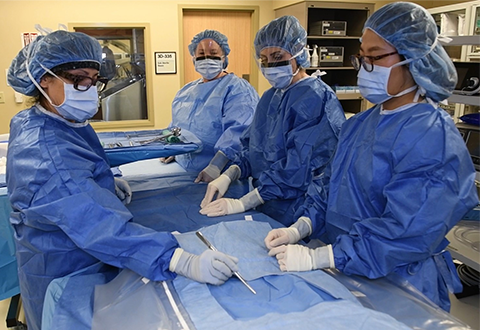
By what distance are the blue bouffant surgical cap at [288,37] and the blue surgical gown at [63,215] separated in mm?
994

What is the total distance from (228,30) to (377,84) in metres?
3.10

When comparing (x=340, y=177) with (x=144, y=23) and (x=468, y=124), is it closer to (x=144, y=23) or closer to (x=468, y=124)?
(x=468, y=124)

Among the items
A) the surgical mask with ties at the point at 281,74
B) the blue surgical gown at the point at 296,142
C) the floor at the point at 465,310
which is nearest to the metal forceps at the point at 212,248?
the blue surgical gown at the point at 296,142

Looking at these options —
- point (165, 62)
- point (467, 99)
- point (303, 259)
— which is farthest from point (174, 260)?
point (165, 62)

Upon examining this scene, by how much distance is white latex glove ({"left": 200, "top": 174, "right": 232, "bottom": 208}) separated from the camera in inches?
64.9

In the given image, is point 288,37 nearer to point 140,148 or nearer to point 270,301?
point 140,148

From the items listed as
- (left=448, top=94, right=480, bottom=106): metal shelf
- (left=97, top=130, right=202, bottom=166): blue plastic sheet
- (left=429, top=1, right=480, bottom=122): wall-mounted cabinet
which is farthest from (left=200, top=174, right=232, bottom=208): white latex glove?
(left=429, top=1, right=480, bottom=122): wall-mounted cabinet

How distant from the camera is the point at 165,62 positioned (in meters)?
3.81

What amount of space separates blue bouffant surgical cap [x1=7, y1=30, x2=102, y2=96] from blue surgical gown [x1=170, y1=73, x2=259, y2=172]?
99 centimetres

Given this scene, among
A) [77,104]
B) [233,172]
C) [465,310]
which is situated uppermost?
[77,104]

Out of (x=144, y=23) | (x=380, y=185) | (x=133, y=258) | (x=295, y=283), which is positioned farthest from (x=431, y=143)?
(x=144, y=23)

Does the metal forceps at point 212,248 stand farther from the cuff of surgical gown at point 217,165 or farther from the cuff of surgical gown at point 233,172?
the cuff of surgical gown at point 217,165

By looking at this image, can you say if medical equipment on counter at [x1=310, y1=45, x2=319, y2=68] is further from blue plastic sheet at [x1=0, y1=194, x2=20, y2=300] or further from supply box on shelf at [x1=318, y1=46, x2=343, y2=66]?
blue plastic sheet at [x1=0, y1=194, x2=20, y2=300]

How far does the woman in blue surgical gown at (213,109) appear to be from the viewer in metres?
2.12
